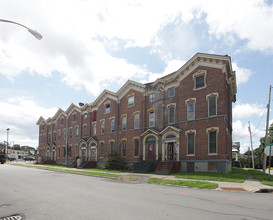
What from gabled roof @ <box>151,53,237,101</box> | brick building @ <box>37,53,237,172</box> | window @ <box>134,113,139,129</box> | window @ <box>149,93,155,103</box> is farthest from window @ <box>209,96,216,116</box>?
window @ <box>134,113,139,129</box>

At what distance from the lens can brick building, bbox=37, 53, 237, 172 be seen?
2123 cm

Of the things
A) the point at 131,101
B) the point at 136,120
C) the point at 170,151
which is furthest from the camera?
the point at 131,101

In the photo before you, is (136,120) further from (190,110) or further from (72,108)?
(72,108)

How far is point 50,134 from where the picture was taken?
49.2m

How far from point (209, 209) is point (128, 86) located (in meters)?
24.4

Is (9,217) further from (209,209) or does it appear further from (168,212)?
(209,209)

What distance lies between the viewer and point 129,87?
30438 mm

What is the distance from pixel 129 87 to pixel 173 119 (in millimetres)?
8615

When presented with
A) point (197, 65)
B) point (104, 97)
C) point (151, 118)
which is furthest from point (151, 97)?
point (104, 97)

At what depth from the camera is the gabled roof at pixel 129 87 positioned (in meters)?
28.7

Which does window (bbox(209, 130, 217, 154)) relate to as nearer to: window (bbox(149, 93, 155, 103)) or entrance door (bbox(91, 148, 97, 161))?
window (bbox(149, 93, 155, 103))

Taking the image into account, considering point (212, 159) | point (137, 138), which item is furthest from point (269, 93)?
point (137, 138)

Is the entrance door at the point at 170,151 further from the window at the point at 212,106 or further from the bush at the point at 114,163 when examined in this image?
the bush at the point at 114,163

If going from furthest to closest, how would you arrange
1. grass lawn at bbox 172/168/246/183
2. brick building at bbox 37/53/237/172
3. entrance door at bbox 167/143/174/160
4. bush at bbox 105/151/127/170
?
bush at bbox 105/151/127/170 → entrance door at bbox 167/143/174/160 → brick building at bbox 37/53/237/172 → grass lawn at bbox 172/168/246/183
